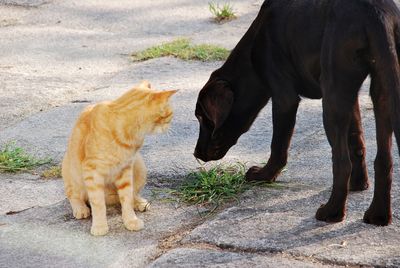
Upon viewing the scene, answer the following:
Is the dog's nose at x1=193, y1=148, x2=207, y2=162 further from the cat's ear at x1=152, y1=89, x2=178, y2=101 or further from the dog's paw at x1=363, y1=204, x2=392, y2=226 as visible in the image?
the dog's paw at x1=363, y1=204, x2=392, y2=226

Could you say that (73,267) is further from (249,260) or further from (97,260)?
(249,260)

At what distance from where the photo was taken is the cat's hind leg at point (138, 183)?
4230mm

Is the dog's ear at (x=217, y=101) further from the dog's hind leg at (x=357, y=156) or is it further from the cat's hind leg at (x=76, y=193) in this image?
the cat's hind leg at (x=76, y=193)

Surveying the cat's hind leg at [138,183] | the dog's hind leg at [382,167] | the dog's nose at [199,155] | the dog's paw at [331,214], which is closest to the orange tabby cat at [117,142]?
the cat's hind leg at [138,183]

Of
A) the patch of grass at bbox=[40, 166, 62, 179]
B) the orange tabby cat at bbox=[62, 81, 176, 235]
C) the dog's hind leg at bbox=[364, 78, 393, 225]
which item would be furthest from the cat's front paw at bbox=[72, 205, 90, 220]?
the dog's hind leg at bbox=[364, 78, 393, 225]

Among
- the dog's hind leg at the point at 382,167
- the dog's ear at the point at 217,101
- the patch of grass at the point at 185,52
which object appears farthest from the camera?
the patch of grass at the point at 185,52

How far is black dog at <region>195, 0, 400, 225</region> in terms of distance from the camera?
381 centimetres

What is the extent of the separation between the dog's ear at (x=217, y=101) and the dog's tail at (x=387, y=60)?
1.06m

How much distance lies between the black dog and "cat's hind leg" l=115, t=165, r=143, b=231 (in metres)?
0.77

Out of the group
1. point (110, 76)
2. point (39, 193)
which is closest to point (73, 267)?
point (39, 193)

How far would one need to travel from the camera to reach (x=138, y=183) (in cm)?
425

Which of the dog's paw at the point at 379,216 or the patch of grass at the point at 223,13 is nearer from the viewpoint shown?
the dog's paw at the point at 379,216

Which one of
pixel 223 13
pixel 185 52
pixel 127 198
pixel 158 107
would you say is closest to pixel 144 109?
pixel 158 107

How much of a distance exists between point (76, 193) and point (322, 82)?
1317mm
